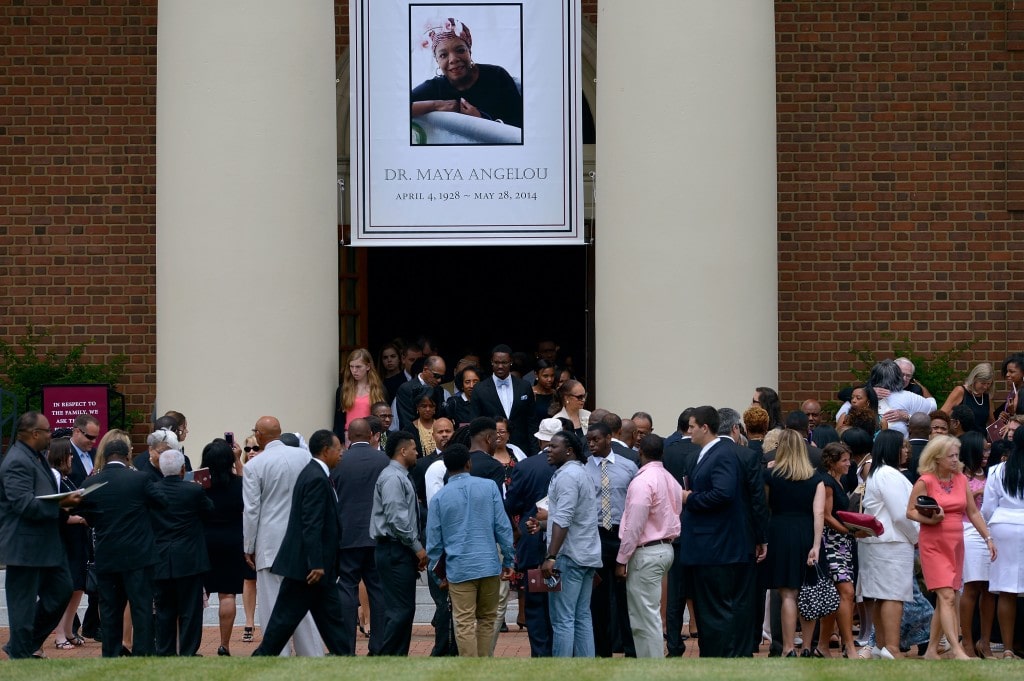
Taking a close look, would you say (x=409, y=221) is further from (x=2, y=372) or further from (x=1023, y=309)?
(x=1023, y=309)

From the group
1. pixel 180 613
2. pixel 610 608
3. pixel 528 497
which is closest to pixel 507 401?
pixel 610 608

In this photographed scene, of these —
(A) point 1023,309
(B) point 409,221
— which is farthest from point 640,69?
(A) point 1023,309

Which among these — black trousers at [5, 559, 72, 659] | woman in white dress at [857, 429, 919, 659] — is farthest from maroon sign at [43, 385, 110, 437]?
woman in white dress at [857, 429, 919, 659]

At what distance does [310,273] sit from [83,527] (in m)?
3.02

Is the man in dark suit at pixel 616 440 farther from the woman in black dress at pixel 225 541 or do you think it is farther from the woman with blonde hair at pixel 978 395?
the woman with blonde hair at pixel 978 395

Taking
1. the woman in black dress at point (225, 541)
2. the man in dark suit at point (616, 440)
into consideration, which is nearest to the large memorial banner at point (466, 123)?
the man in dark suit at point (616, 440)

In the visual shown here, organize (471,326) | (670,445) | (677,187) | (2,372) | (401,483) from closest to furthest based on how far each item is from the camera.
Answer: (401,483) < (670,445) < (677,187) < (2,372) < (471,326)

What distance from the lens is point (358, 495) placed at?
1198cm

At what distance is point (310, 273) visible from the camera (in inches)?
570

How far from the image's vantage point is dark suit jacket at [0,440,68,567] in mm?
11102

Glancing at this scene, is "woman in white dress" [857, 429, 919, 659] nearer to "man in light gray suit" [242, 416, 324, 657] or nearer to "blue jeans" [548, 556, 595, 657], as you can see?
"blue jeans" [548, 556, 595, 657]

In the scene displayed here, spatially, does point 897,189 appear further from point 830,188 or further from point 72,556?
point 72,556

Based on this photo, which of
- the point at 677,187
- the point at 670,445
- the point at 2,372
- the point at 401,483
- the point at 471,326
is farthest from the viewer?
the point at 471,326

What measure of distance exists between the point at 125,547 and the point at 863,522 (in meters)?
4.85
